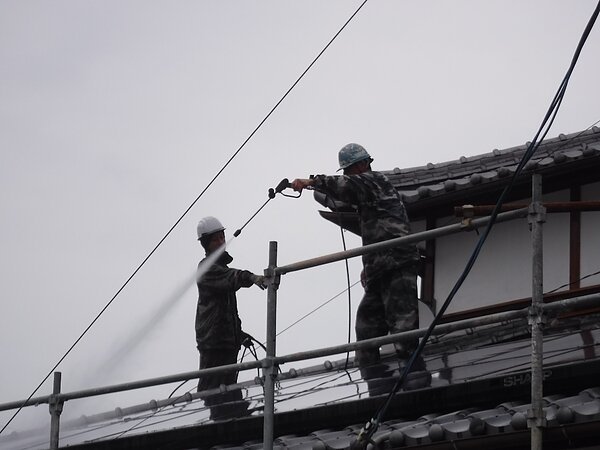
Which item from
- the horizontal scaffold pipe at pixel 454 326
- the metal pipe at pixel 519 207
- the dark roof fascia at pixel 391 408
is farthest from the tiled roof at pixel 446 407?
the metal pipe at pixel 519 207

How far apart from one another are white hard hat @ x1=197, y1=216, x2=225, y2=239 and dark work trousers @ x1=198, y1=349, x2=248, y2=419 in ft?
4.35

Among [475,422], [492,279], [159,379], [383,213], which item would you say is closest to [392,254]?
[383,213]

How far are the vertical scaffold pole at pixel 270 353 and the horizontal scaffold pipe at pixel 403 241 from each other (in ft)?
0.29

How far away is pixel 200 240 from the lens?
13.4m

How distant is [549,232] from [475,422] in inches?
171

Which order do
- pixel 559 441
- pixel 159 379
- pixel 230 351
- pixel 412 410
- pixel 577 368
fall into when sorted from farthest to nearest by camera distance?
pixel 230 351 < pixel 159 379 < pixel 412 410 < pixel 577 368 < pixel 559 441

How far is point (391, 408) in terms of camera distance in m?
9.23

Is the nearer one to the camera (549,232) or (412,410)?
(412,410)

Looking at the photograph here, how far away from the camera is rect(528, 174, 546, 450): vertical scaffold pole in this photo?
7.50 m

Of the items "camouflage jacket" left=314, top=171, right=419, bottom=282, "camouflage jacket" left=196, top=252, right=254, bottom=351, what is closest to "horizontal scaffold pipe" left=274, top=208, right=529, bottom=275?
"camouflage jacket" left=314, top=171, right=419, bottom=282

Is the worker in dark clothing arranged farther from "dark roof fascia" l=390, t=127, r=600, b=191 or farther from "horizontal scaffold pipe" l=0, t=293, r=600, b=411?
"dark roof fascia" l=390, t=127, r=600, b=191

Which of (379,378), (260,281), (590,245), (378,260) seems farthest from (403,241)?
(590,245)

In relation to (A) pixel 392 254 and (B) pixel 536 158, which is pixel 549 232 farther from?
(A) pixel 392 254

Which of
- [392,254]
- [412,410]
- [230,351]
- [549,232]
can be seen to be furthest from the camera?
[230,351]
